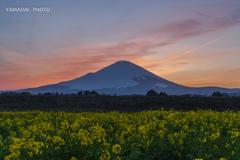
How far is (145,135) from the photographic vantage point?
7.33 meters

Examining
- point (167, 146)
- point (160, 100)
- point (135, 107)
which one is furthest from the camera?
point (160, 100)

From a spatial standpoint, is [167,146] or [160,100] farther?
[160,100]

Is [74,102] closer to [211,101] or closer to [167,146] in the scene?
[211,101]

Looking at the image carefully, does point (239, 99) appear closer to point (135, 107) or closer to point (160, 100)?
point (160, 100)

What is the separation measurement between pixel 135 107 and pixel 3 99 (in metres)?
19.5

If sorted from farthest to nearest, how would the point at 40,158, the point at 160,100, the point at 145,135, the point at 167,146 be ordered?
1. the point at 160,100
2. the point at 145,135
3. the point at 167,146
4. the point at 40,158

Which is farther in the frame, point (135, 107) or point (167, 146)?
point (135, 107)

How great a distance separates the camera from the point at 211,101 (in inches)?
1267

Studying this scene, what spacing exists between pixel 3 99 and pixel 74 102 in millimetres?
10793

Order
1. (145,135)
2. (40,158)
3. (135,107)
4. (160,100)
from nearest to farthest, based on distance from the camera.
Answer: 1. (40,158)
2. (145,135)
3. (135,107)
4. (160,100)

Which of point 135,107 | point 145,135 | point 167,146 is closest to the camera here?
point 167,146

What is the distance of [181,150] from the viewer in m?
6.91

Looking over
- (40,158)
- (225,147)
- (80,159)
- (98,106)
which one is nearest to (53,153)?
(40,158)

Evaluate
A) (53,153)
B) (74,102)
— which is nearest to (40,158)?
(53,153)
